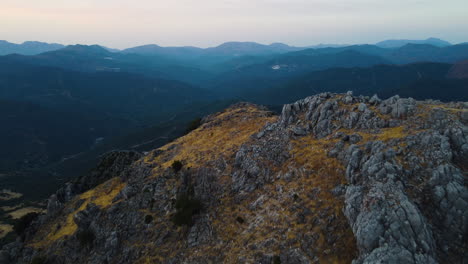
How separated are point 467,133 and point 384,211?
17.9 metres

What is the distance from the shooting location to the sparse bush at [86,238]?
5328 cm

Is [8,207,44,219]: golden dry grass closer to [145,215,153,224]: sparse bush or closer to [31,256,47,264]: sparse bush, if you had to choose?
[31,256,47,264]: sparse bush

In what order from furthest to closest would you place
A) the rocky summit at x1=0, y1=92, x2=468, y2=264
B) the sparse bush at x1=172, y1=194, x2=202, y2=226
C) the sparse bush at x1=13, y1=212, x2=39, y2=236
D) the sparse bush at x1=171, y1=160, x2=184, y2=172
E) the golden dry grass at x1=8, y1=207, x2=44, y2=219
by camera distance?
the golden dry grass at x1=8, y1=207, x2=44, y2=219 < the sparse bush at x1=13, y1=212, x2=39, y2=236 < the sparse bush at x1=171, y1=160, x2=184, y2=172 < the sparse bush at x1=172, y1=194, x2=202, y2=226 < the rocky summit at x1=0, y1=92, x2=468, y2=264

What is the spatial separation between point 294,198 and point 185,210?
1995 centimetres

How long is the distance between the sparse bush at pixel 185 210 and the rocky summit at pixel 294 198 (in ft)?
0.74

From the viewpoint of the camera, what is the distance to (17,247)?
61.8m

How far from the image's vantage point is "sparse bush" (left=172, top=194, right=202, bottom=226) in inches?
1888

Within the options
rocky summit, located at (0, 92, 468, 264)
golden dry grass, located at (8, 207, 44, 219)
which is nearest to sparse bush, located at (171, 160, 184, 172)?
rocky summit, located at (0, 92, 468, 264)

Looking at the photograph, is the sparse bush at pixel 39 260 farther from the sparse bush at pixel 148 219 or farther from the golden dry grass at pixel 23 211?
the golden dry grass at pixel 23 211

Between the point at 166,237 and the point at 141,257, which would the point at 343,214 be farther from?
the point at 141,257

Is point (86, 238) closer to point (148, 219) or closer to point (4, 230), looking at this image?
point (148, 219)

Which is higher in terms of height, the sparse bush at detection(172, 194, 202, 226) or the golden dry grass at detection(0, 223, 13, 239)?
the sparse bush at detection(172, 194, 202, 226)

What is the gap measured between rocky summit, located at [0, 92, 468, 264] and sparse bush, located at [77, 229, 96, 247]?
19 centimetres

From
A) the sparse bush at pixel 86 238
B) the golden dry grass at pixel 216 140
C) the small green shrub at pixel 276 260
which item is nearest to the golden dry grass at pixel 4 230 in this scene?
the sparse bush at pixel 86 238
